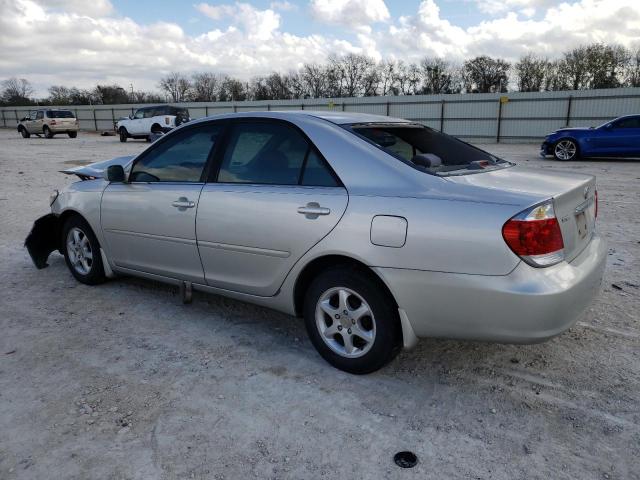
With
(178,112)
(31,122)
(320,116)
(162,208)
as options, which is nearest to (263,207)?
(320,116)

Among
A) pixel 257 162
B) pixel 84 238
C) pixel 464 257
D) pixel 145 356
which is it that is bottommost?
pixel 145 356

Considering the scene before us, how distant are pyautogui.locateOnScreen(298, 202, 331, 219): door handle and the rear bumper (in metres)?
0.48

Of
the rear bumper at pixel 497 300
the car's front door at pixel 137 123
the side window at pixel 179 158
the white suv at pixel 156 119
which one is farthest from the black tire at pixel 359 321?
the car's front door at pixel 137 123

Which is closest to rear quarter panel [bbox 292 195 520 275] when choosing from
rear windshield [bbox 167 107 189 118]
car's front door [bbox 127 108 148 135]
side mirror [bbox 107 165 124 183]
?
side mirror [bbox 107 165 124 183]

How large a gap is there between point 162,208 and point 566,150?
48.4ft

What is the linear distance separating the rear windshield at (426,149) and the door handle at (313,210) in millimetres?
489

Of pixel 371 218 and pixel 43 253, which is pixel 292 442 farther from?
pixel 43 253

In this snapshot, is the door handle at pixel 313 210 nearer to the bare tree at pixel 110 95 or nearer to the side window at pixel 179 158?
the side window at pixel 179 158

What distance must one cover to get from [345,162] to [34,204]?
786 cm

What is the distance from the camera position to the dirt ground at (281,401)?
2.30 meters

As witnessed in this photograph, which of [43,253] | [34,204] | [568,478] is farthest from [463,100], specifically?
[568,478]

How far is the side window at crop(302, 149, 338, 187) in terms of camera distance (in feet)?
9.93

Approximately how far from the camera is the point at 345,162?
298cm

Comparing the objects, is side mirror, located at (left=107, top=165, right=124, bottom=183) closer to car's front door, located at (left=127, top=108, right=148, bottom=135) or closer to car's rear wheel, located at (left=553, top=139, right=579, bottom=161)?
car's rear wheel, located at (left=553, top=139, right=579, bottom=161)
